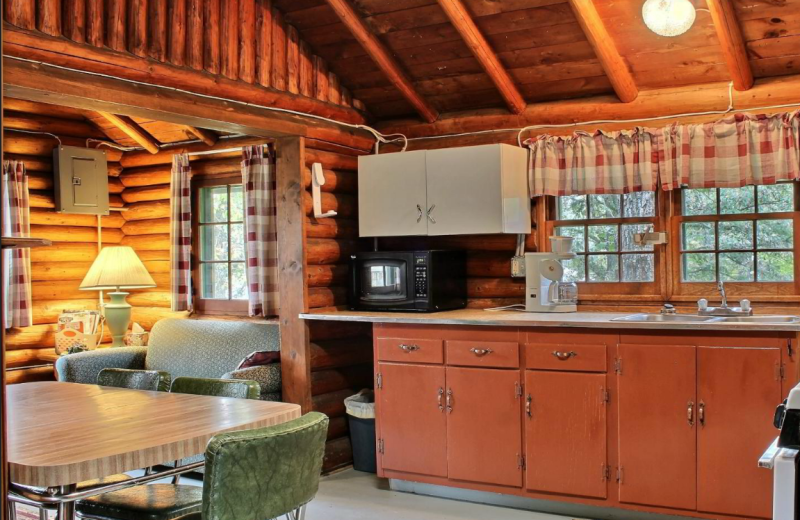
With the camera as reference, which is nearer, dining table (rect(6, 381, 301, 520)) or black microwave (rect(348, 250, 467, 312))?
dining table (rect(6, 381, 301, 520))

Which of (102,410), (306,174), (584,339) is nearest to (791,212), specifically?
(584,339)

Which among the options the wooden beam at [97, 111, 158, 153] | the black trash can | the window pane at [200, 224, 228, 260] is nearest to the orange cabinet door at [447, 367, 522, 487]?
the black trash can

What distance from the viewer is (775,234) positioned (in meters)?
4.64

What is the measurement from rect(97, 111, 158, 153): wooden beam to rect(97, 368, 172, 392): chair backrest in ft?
9.96

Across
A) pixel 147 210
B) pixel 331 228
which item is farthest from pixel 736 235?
pixel 147 210

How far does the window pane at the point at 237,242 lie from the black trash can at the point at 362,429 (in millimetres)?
1588

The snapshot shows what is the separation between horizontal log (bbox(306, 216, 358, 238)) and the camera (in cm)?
525

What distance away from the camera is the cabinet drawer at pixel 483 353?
4.45 meters

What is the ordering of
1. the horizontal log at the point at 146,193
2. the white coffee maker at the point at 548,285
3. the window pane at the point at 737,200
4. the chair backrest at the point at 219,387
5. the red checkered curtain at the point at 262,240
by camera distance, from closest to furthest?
the chair backrest at the point at 219,387 < the window pane at the point at 737,200 < the white coffee maker at the point at 548,285 < the red checkered curtain at the point at 262,240 < the horizontal log at the point at 146,193

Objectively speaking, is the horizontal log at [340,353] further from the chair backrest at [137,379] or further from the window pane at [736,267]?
the window pane at [736,267]

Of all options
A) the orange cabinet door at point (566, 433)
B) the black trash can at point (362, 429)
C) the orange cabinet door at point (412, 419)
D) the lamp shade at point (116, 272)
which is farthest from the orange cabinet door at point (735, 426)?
the lamp shade at point (116, 272)

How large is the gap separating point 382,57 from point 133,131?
7.58 feet

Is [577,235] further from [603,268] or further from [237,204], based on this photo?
[237,204]

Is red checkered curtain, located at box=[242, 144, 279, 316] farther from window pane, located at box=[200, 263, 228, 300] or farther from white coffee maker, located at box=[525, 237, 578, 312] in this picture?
white coffee maker, located at box=[525, 237, 578, 312]
